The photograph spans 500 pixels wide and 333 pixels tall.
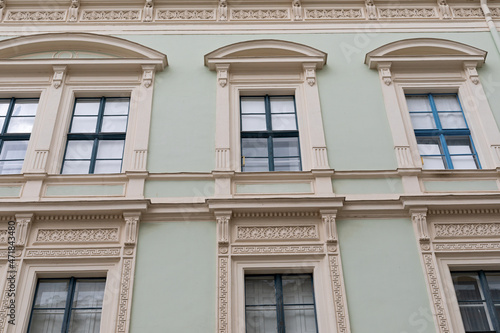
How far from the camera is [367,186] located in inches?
336

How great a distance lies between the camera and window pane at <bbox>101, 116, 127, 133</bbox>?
944cm

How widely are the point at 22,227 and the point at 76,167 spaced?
57.9 inches

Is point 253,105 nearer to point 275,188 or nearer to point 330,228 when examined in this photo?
point 275,188

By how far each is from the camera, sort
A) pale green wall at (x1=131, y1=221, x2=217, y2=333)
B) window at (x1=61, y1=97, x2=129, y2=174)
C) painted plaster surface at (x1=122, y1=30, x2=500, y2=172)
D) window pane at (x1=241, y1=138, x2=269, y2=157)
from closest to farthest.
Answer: pale green wall at (x1=131, y1=221, x2=217, y2=333), painted plaster surface at (x1=122, y1=30, x2=500, y2=172), window at (x1=61, y1=97, x2=129, y2=174), window pane at (x1=241, y1=138, x2=269, y2=157)

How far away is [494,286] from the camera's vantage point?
771cm

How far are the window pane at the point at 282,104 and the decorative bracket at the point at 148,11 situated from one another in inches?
126

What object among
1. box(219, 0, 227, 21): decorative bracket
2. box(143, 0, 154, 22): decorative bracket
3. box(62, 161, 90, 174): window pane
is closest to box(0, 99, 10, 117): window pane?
box(62, 161, 90, 174): window pane

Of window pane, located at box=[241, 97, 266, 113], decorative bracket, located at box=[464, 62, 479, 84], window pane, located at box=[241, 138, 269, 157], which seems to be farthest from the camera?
decorative bracket, located at box=[464, 62, 479, 84]

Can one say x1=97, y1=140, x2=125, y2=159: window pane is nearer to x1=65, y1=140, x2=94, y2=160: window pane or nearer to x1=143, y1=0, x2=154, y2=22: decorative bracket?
x1=65, y1=140, x2=94, y2=160: window pane

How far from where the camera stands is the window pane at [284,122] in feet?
31.3

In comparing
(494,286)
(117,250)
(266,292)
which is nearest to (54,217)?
(117,250)

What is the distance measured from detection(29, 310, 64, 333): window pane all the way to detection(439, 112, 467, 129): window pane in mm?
7227

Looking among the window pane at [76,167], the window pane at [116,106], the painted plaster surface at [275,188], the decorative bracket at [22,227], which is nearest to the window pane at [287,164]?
the painted plaster surface at [275,188]

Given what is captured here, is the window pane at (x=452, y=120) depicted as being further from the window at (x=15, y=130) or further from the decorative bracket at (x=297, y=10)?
the window at (x=15, y=130)
